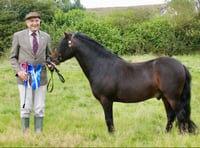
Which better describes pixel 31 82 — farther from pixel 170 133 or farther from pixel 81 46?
pixel 170 133

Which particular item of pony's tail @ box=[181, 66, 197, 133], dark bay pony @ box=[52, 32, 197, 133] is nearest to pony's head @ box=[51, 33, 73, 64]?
dark bay pony @ box=[52, 32, 197, 133]

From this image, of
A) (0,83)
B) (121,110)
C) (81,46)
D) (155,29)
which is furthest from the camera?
(155,29)

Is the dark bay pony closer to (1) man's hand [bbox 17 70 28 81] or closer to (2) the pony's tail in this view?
(2) the pony's tail

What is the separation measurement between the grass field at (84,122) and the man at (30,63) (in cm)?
54

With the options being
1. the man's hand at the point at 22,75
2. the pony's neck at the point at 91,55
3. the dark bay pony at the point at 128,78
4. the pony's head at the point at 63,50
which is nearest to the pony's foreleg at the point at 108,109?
the dark bay pony at the point at 128,78

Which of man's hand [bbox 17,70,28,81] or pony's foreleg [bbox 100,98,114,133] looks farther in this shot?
Result: pony's foreleg [bbox 100,98,114,133]

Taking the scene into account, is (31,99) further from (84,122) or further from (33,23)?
(84,122)

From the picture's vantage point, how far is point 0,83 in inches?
449

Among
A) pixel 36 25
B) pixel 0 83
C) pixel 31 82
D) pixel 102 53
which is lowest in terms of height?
pixel 0 83

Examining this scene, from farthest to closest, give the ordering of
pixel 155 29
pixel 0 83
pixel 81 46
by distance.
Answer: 1. pixel 155 29
2. pixel 0 83
3. pixel 81 46

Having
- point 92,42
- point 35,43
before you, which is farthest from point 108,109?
point 35,43

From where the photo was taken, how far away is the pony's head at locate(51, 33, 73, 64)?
19.5ft

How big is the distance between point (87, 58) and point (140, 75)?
97 centimetres

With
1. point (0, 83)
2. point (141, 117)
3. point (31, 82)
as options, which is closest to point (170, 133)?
point (141, 117)
